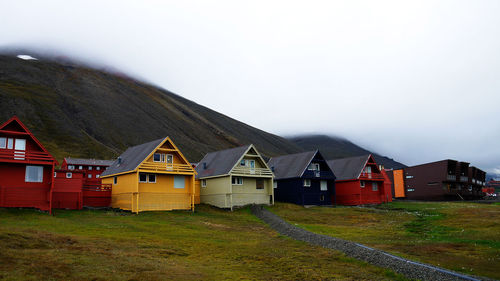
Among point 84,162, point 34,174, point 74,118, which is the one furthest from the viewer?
point 74,118

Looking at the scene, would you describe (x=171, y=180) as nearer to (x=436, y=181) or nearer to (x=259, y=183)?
(x=259, y=183)

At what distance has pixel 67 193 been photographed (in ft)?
144

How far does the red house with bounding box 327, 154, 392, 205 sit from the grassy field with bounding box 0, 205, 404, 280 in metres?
36.2

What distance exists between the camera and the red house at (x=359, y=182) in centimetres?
6719

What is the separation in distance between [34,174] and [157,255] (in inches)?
929

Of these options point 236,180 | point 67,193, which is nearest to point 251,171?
point 236,180

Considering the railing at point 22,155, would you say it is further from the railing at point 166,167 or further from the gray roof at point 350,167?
the gray roof at point 350,167

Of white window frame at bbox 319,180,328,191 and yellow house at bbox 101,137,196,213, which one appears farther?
white window frame at bbox 319,180,328,191

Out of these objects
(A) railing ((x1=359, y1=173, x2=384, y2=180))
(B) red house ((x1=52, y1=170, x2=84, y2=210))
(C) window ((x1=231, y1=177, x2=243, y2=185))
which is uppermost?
(A) railing ((x1=359, y1=173, x2=384, y2=180))

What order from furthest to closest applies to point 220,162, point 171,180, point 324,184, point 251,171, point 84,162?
point 84,162 → point 324,184 → point 220,162 → point 251,171 → point 171,180

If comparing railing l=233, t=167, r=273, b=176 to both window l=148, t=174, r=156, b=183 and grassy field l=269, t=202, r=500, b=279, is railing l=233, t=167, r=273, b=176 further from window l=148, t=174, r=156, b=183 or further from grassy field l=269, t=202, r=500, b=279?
window l=148, t=174, r=156, b=183

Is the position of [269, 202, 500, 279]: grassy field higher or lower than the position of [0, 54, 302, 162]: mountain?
lower

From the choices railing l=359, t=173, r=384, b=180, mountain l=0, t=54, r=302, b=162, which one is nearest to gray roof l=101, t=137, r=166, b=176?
railing l=359, t=173, r=384, b=180

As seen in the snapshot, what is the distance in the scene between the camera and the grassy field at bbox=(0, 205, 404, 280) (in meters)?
17.0
